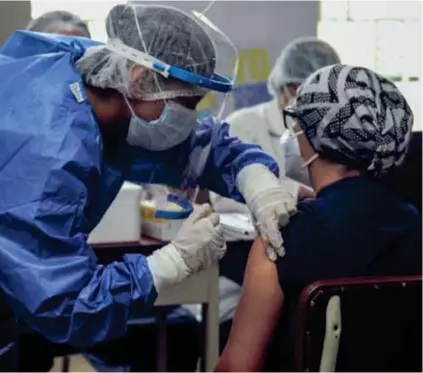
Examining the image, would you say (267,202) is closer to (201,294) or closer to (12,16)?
(201,294)

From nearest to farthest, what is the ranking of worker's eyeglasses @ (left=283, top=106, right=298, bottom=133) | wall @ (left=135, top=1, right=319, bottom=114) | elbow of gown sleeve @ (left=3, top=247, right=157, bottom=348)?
elbow of gown sleeve @ (left=3, top=247, right=157, bottom=348) < worker's eyeglasses @ (left=283, top=106, right=298, bottom=133) < wall @ (left=135, top=1, right=319, bottom=114)

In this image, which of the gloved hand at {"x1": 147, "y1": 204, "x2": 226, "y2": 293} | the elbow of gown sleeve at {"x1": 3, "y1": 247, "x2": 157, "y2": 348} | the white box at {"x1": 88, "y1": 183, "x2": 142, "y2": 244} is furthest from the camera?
the white box at {"x1": 88, "y1": 183, "x2": 142, "y2": 244}

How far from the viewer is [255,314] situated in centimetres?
141

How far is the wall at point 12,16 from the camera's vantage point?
5.92 ft

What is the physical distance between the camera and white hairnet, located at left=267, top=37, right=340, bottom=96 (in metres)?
2.67

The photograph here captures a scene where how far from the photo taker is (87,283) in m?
1.25

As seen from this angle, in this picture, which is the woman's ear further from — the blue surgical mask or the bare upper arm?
the bare upper arm

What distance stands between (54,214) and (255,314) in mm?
444

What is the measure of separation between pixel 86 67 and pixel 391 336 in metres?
0.79

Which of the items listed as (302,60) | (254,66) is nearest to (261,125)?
(302,60)

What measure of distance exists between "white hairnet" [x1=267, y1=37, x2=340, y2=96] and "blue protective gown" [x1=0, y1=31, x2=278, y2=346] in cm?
141

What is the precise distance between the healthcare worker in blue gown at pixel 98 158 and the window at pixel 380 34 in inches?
82.2

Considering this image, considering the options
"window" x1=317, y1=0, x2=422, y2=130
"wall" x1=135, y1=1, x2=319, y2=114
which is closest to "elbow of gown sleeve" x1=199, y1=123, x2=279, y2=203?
"wall" x1=135, y1=1, x2=319, y2=114

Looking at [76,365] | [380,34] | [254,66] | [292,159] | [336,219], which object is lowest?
[76,365]
